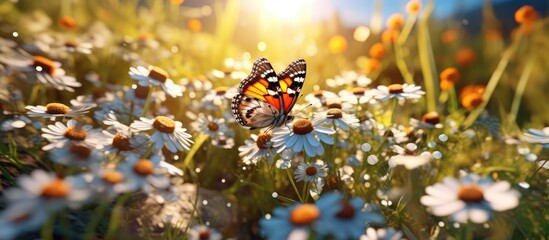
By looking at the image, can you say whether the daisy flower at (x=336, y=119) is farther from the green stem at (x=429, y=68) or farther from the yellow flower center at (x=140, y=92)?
the green stem at (x=429, y=68)

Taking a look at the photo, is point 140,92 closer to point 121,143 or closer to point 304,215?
point 121,143

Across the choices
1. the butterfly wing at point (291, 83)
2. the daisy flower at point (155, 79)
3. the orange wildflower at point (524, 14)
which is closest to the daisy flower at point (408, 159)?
the butterfly wing at point (291, 83)

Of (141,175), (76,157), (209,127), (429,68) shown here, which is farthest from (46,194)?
(429,68)

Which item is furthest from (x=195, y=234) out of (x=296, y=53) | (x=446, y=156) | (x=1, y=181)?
(x=296, y=53)

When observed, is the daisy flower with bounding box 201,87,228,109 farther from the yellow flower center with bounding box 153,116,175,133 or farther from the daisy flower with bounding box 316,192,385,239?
the daisy flower with bounding box 316,192,385,239

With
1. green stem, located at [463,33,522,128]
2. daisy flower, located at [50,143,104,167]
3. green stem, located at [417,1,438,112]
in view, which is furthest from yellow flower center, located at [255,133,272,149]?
green stem, located at [417,1,438,112]
